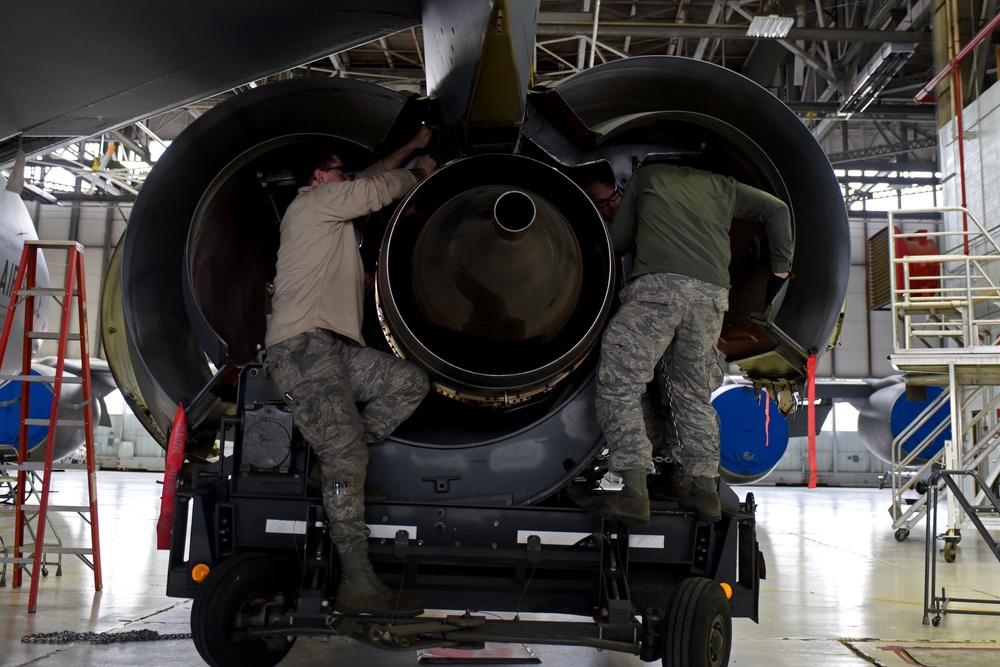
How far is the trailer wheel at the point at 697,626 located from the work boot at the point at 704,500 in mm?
221

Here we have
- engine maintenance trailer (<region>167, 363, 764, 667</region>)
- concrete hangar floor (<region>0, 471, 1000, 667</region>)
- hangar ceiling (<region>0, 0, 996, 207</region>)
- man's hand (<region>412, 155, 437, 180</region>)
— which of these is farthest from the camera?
hangar ceiling (<region>0, 0, 996, 207</region>)

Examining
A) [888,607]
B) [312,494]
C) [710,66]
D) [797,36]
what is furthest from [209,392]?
[797,36]

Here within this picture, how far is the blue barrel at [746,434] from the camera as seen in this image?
9.05 meters

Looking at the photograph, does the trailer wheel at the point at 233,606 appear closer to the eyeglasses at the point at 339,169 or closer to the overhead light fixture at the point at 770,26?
the eyeglasses at the point at 339,169

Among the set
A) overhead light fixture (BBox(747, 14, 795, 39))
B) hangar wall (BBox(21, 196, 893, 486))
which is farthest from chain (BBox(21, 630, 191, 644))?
hangar wall (BBox(21, 196, 893, 486))

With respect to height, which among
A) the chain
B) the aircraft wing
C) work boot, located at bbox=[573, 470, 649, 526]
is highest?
the aircraft wing

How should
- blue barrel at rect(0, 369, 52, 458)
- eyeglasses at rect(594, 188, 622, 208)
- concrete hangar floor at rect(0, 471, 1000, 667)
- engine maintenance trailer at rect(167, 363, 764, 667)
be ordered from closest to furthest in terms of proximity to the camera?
1. engine maintenance trailer at rect(167, 363, 764, 667)
2. eyeglasses at rect(594, 188, 622, 208)
3. concrete hangar floor at rect(0, 471, 1000, 667)
4. blue barrel at rect(0, 369, 52, 458)

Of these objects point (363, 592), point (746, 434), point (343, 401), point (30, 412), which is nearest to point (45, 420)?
point (343, 401)

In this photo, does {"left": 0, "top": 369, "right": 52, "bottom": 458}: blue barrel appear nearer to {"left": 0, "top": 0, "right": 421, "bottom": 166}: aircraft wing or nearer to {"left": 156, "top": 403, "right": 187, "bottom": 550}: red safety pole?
{"left": 0, "top": 0, "right": 421, "bottom": 166}: aircraft wing

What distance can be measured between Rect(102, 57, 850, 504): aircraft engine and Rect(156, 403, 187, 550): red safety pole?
0.29 feet

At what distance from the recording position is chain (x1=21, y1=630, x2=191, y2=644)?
142 inches

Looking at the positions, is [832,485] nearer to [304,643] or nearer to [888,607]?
[888,607]

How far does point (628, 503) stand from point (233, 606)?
1333mm

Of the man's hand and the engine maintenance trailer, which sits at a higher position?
the man's hand
